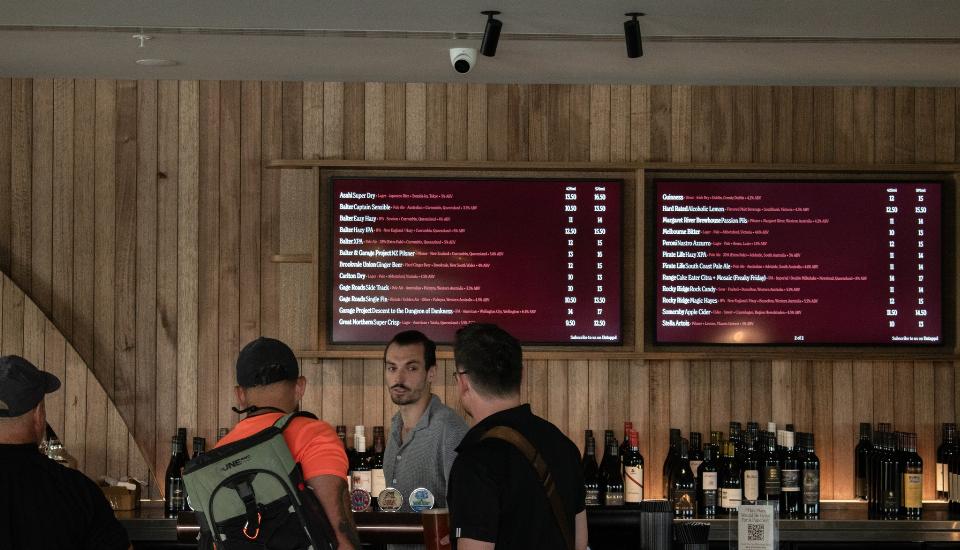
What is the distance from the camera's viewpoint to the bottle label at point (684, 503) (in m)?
4.01

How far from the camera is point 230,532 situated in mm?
2242

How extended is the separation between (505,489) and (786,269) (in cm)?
228

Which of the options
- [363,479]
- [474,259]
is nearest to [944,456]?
[474,259]

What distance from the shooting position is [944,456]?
4.16 metres

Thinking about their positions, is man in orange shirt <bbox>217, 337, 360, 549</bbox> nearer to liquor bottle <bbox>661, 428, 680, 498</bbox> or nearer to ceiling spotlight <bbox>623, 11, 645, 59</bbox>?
ceiling spotlight <bbox>623, 11, 645, 59</bbox>

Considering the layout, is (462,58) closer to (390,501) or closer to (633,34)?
(633,34)

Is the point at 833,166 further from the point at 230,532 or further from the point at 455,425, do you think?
the point at 230,532

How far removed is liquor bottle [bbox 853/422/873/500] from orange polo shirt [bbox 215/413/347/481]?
8.22 feet

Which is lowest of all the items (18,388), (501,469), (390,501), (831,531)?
(831,531)

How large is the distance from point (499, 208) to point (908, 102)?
67.2 inches

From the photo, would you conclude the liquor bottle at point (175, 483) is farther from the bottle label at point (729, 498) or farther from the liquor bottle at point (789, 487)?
the liquor bottle at point (789, 487)

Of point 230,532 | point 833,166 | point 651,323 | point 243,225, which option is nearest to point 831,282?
point 833,166

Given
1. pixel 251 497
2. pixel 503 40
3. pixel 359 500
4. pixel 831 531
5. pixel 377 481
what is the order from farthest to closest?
pixel 377 481, pixel 831 531, pixel 503 40, pixel 359 500, pixel 251 497

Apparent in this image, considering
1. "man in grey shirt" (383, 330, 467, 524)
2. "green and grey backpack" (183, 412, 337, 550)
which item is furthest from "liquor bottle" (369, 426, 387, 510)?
"green and grey backpack" (183, 412, 337, 550)
